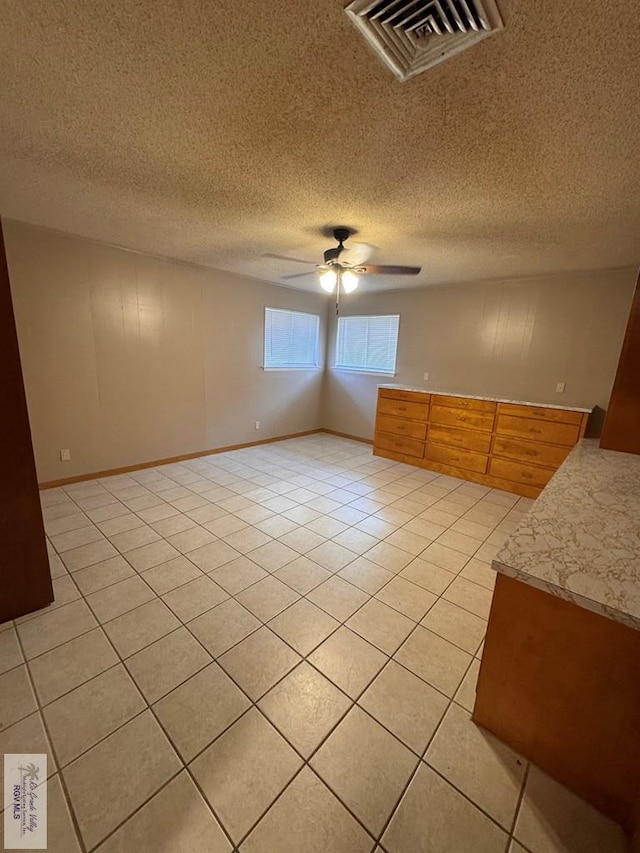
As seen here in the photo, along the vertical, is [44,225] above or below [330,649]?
above

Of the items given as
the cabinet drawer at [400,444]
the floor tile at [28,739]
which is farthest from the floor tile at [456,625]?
the cabinet drawer at [400,444]

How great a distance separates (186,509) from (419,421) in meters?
2.97

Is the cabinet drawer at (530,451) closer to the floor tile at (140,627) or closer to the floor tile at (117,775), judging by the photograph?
the floor tile at (140,627)

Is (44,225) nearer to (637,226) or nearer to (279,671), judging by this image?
(279,671)

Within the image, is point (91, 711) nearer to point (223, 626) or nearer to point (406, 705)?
point (223, 626)

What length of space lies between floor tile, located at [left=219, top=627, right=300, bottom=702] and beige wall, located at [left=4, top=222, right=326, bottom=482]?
2894 millimetres

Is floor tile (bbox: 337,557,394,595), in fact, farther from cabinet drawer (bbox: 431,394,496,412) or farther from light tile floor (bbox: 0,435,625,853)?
cabinet drawer (bbox: 431,394,496,412)

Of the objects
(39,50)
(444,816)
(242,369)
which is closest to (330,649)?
(444,816)

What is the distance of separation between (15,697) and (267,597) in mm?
1129

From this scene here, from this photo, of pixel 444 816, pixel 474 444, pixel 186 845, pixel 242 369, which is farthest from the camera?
pixel 242 369

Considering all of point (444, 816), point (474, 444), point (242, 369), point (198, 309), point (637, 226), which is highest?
point (637, 226)

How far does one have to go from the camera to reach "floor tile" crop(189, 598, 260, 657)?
5.57 feet

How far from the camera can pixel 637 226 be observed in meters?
2.34

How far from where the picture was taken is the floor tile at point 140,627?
1670 mm
